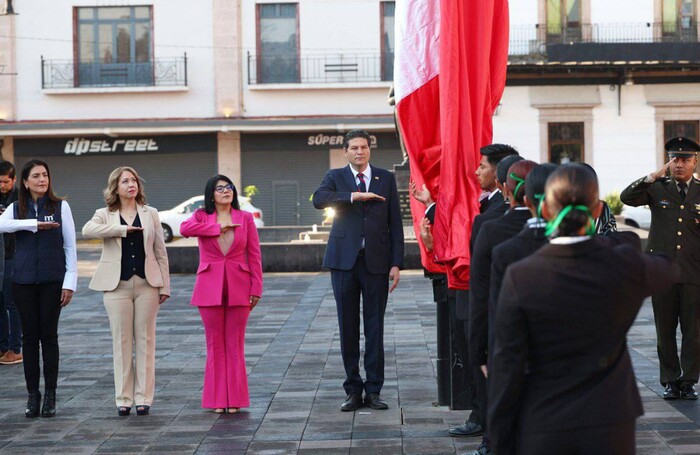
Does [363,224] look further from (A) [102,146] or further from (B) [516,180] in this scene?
(A) [102,146]

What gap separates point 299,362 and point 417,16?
3.90 meters

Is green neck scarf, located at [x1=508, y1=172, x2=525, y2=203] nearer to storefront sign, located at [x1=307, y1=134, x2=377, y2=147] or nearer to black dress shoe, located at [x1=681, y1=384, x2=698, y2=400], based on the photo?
black dress shoe, located at [x1=681, y1=384, x2=698, y2=400]

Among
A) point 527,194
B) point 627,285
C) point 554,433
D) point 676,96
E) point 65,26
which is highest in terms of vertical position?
point 65,26

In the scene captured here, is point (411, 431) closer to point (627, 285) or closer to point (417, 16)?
point (417, 16)

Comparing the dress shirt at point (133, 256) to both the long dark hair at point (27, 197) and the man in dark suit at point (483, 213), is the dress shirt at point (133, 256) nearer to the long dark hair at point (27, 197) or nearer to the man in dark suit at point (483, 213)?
the long dark hair at point (27, 197)

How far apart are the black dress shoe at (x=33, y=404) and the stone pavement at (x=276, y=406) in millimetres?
65

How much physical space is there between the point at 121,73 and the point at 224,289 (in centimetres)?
3124

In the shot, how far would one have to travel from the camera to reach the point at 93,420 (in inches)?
316

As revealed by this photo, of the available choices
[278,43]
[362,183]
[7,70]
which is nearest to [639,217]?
[278,43]

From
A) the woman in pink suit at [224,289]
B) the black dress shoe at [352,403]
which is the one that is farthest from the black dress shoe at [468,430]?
the woman in pink suit at [224,289]

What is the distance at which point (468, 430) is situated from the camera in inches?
278

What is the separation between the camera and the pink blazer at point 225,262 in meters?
8.21

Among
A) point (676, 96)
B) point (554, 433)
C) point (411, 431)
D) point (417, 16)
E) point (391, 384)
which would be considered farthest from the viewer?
point (676, 96)

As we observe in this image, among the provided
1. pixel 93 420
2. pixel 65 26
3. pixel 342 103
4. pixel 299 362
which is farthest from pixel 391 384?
pixel 65 26
